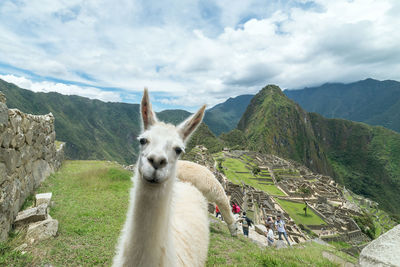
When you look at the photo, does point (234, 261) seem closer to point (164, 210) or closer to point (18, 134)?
point (164, 210)

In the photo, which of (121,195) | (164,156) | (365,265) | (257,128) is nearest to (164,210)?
(164,156)

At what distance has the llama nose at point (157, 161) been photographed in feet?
6.61

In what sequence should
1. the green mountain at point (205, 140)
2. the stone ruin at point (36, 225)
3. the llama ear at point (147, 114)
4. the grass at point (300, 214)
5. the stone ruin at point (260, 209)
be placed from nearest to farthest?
the llama ear at point (147, 114) < the stone ruin at point (36, 225) < the stone ruin at point (260, 209) < the grass at point (300, 214) < the green mountain at point (205, 140)

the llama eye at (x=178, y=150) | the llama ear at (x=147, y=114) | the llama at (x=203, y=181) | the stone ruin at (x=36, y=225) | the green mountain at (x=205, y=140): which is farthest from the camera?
the green mountain at (x=205, y=140)

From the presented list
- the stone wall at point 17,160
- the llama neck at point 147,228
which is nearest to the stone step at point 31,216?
the stone wall at point 17,160

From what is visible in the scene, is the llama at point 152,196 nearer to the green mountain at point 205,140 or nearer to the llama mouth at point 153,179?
the llama mouth at point 153,179

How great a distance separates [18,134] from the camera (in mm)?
6766

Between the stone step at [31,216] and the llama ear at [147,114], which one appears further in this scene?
the stone step at [31,216]

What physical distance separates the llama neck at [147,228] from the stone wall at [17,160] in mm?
4651

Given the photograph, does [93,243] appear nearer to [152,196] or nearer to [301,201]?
[152,196]

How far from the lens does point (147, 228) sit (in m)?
2.29

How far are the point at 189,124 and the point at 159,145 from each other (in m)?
0.65

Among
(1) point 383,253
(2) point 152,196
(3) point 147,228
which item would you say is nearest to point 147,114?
(2) point 152,196

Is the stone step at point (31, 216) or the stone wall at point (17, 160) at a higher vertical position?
the stone wall at point (17, 160)
